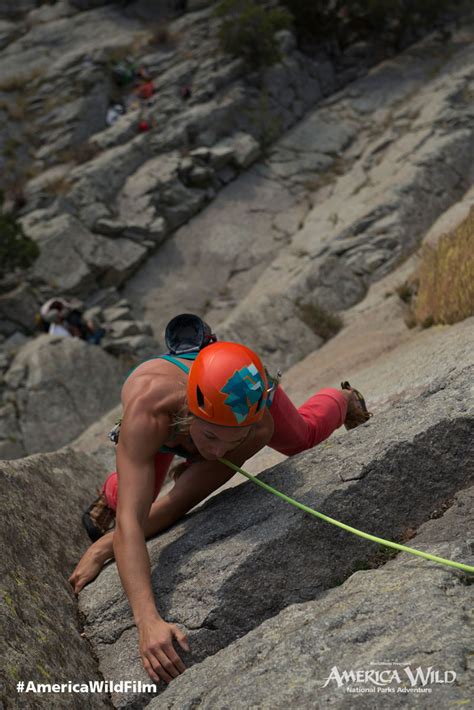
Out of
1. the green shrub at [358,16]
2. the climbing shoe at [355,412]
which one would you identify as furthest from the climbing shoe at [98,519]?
the green shrub at [358,16]

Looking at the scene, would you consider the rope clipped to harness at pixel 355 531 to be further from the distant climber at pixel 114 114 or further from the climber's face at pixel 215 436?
the distant climber at pixel 114 114

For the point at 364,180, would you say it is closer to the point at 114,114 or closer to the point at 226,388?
the point at 114,114

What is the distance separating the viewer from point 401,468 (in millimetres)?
3064

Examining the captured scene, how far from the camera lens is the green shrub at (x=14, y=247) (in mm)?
13086

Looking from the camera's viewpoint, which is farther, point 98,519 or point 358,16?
point 358,16

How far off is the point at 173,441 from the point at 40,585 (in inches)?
35.7

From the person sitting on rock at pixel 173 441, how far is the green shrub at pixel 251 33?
16483 millimetres

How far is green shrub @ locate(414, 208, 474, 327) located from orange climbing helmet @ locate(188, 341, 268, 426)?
335 cm

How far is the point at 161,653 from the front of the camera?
2.63 m

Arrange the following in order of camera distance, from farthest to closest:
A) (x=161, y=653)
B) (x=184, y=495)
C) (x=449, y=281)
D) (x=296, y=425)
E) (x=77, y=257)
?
(x=77, y=257) → (x=449, y=281) → (x=296, y=425) → (x=184, y=495) → (x=161, y=653)

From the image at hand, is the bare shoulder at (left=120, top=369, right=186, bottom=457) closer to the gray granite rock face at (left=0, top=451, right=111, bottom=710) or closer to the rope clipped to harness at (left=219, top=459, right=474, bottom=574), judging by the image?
the rope clipped to harness at (left=219, top=459, right=474, bottom=574)

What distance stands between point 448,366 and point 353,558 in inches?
63.4

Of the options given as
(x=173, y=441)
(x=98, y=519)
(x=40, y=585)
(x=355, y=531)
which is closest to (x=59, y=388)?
(x=98, y=519)

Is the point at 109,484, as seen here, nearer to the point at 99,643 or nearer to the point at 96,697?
the point at 99,643
